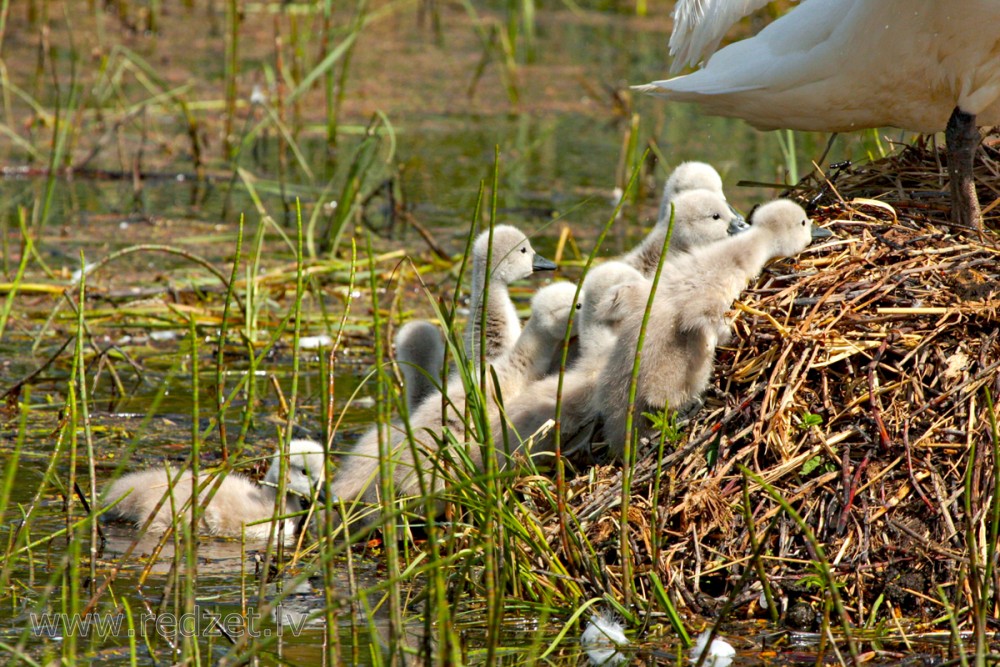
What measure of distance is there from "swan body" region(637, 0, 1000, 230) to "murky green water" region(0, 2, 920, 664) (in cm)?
141

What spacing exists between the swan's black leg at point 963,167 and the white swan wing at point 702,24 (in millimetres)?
787

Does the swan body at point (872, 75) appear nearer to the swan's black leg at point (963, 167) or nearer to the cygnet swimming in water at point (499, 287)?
the swan's black leg at point (963, 167)

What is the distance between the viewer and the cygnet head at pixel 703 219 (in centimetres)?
432

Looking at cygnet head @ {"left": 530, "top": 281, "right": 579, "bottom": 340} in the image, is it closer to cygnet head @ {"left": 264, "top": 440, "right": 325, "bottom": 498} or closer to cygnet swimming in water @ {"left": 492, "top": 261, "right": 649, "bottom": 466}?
cygnet swimming in water @ {"left": 492, "top": 261, "right": 649, "bottom": 466}

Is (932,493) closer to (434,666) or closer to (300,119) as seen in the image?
(434,666)

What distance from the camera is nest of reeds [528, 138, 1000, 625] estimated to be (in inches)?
134

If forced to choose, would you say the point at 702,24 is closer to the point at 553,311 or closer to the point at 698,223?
the point at 698,223

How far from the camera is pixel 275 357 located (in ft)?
18.9

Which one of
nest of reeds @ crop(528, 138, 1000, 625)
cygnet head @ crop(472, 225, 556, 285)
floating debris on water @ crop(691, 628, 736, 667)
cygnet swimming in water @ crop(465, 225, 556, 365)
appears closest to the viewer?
floating debris on water @ crop(691, 628, 736, 667)

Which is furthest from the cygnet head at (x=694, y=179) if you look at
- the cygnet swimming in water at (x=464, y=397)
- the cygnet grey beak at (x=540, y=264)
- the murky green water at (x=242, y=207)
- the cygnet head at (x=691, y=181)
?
the murky green water at (x=242, y=207)

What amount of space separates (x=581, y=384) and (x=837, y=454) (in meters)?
0.73

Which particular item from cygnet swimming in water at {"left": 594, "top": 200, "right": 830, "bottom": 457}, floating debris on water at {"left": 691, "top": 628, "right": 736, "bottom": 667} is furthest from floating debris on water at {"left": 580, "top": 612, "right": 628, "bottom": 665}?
cygnet swimming in water at {"left": 594, "top": 200, "right": 830, "bottom": 457}

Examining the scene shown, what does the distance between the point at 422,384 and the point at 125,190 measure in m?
4.20

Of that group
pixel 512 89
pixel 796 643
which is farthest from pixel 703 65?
pixel 512 89
